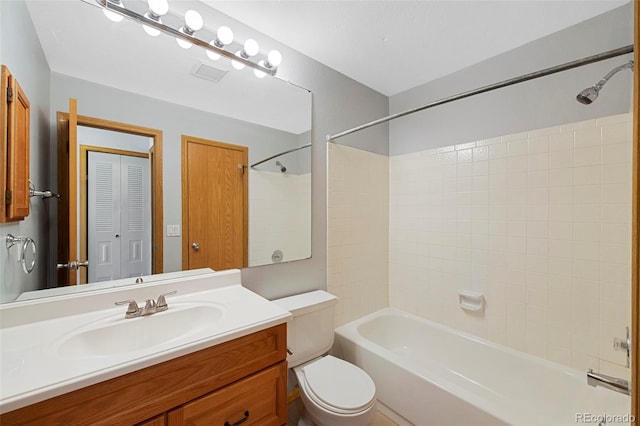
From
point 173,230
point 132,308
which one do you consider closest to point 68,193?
point 173,230

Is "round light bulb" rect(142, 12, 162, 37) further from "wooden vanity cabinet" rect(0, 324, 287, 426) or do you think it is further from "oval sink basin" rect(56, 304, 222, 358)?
"wooden vanity cabinet" rect(0, 324, 287, 426)

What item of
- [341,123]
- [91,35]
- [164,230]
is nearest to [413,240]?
[341,123]

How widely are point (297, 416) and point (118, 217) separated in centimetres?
159

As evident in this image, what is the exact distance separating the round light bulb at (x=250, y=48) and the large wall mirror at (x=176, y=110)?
0.10 meters

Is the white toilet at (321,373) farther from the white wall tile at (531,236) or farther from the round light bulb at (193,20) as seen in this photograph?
the round light bulb at (193,20)

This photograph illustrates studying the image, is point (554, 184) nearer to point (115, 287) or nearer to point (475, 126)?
point (475, 126)

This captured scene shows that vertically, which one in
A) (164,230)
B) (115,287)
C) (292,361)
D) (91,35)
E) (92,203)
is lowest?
(292,361)

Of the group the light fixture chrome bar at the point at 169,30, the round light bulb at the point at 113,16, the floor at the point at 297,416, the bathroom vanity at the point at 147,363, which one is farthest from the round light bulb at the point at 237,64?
the floor at the point at 297,416

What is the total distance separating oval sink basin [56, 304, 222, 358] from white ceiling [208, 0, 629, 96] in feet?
Result: 5.14

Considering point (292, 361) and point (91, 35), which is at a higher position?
point (91, 35)

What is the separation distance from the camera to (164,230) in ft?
4.27

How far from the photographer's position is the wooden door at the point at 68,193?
1.07 meters

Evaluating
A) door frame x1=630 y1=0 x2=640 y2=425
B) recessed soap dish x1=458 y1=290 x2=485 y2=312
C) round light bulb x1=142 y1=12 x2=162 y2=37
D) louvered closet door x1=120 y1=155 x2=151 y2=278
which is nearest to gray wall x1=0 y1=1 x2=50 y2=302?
louvered closet door x1=120 y1=155 x2=151 y2=278

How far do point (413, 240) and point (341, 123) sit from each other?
3.80 ft
